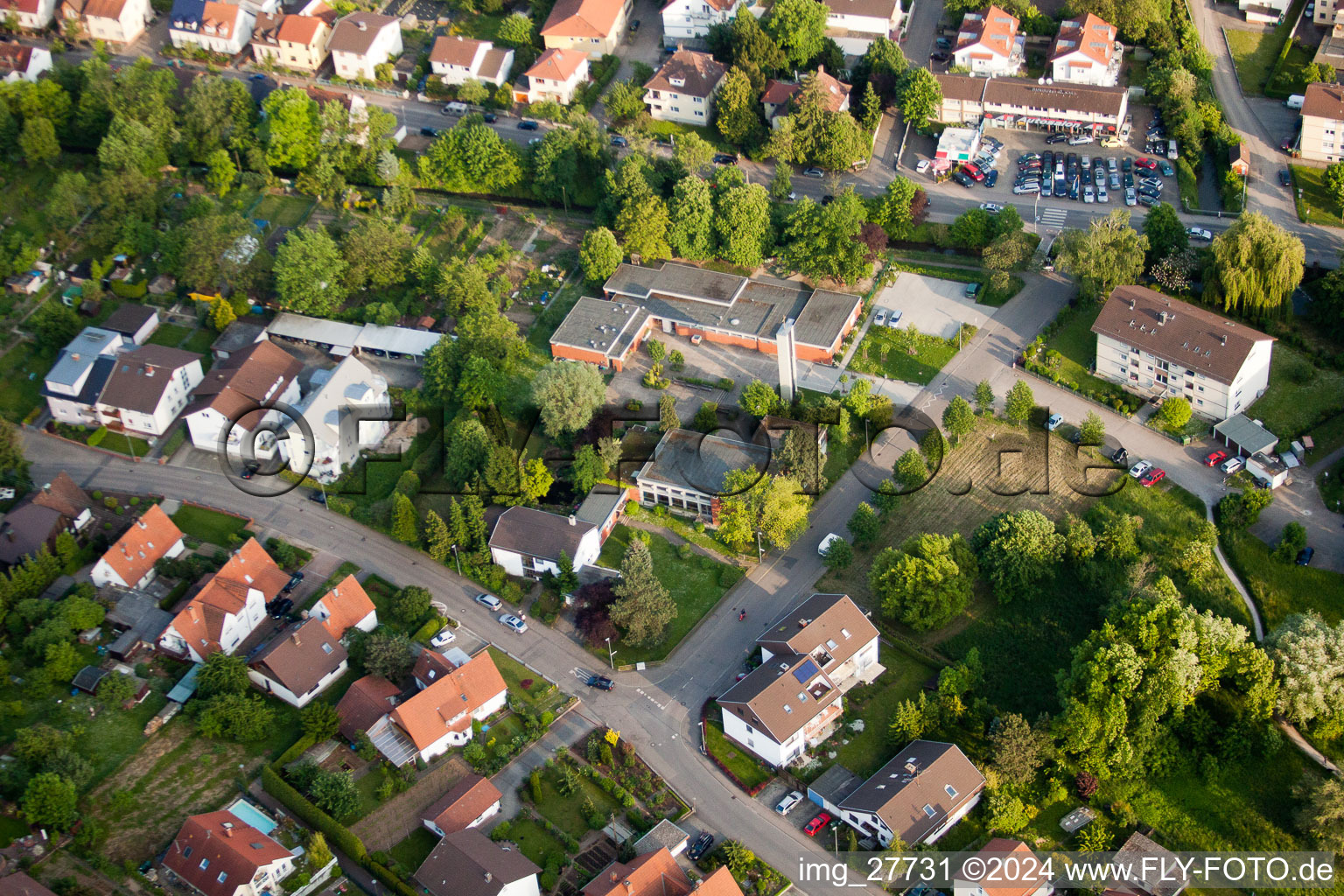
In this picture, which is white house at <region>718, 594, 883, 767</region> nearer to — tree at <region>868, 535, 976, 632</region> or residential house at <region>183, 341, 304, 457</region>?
tree at <region>868, 535, 976, 632</region>

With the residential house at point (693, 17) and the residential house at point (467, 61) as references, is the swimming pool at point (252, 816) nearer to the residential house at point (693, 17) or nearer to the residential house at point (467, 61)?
the residential house at point (467, 61)

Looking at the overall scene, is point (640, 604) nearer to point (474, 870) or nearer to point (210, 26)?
point (474, 870)

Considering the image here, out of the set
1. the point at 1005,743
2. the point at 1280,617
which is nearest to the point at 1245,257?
the point at 1280,617

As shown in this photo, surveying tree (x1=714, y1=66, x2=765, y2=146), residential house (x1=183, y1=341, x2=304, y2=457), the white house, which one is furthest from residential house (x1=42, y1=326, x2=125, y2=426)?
tree (x1=714, y1=66, x2=765, y2=146)

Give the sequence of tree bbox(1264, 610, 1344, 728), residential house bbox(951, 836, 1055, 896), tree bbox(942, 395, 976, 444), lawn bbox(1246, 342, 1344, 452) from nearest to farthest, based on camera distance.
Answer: residential house bbox(951, 836, 1055, 896), tree bbox(1264, 610, 1344, 728), lawn bbox(1246, 342, 1344, 452), tree bbox(942, 395, 976, 444)

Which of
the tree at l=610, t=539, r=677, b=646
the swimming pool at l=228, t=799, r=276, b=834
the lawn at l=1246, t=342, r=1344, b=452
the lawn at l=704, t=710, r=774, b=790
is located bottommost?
the swimming pool at l=228, t=799, r=276, b=834

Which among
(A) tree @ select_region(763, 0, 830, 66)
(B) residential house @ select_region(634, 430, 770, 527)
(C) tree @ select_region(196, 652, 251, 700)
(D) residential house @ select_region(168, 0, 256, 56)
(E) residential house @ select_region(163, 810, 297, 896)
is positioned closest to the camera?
(E) residential house @ select_region(163, 810, 297, 896)

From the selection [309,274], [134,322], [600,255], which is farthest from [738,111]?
[134,322]
